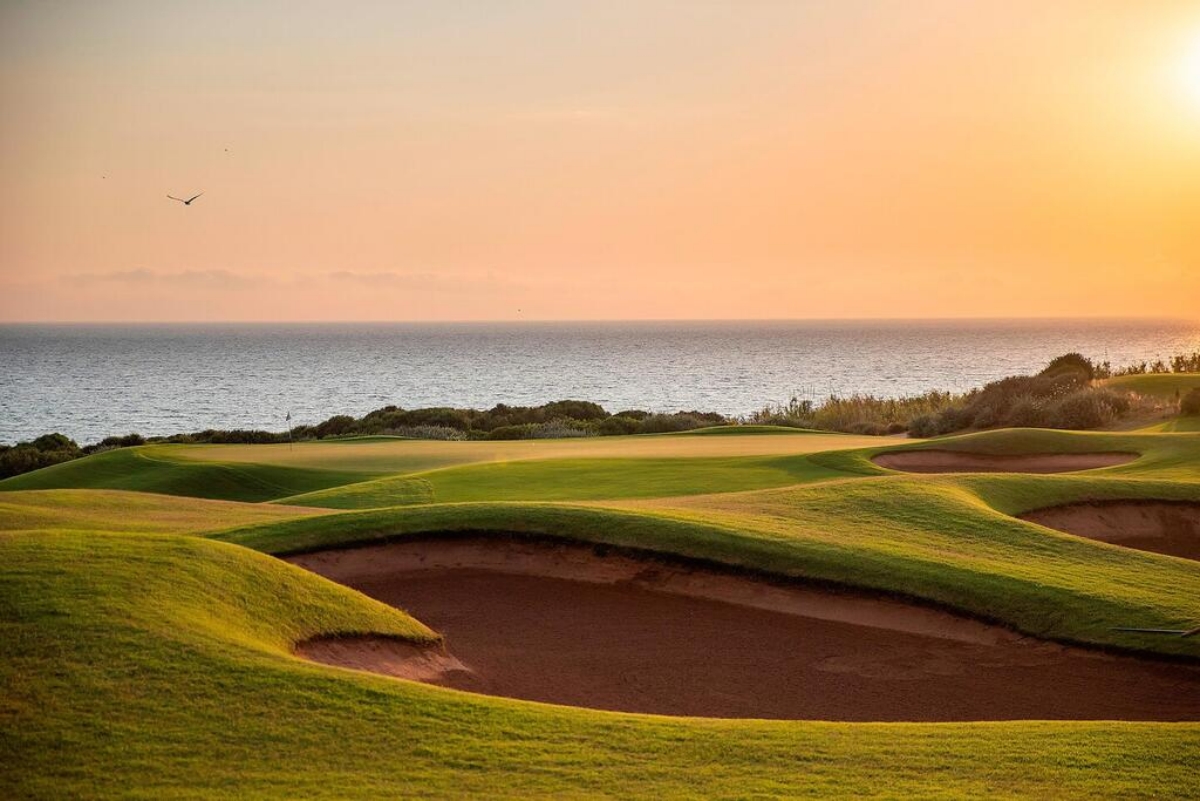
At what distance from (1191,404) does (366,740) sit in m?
30.2

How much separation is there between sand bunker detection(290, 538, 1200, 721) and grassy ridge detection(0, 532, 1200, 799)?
1.83 m

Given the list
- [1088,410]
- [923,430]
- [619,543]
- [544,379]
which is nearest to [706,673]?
[619,543]

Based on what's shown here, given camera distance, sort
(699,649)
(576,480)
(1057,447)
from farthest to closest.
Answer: (1057,447)
(576,480)
(699,649)

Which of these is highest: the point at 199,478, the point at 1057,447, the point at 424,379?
the point at 424,379

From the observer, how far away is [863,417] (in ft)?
154

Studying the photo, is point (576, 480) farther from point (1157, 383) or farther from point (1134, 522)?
point (1157, 383)

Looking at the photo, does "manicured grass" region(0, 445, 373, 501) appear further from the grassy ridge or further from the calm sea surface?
the calm sea surface

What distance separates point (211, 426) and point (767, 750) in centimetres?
7393

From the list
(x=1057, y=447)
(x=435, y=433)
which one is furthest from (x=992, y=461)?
(x=435, y=433)

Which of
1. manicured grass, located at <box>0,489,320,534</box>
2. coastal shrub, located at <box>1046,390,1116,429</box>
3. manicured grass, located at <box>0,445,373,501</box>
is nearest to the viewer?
manicured grass, located at <box>0,489,320,534</box>

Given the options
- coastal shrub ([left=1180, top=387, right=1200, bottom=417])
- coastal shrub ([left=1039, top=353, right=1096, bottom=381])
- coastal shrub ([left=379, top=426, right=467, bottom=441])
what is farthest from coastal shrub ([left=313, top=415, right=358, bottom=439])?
coastal shrub ([left=1180, top=387, right=1200, bottom=417])

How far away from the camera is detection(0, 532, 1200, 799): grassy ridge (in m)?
7.73

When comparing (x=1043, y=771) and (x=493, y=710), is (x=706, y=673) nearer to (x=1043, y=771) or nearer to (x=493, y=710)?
(x=493, y=710)

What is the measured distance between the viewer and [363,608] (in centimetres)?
1225
